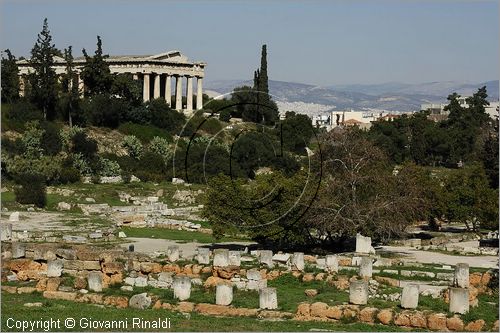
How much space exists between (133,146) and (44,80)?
339 inches

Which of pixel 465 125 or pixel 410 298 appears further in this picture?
pixel 465 125

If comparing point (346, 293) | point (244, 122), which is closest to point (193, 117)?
point (244, 122)

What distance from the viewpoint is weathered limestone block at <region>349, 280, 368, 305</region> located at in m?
31.6

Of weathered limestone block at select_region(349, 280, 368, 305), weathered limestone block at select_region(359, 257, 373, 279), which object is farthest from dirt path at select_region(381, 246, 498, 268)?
weathered limestone block at select_region(349, 280, 368, 305)

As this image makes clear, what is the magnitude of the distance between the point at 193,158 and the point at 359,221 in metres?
36.2

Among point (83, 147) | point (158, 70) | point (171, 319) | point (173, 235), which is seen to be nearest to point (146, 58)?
point (158, 70)

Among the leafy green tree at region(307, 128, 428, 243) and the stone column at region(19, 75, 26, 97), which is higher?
the stone column at region(19, 75, 26, 97)

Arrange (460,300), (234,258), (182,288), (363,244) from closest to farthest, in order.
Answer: (460,300) < (182,288) < (234,258) < (363,244)

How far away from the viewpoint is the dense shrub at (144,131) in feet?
297

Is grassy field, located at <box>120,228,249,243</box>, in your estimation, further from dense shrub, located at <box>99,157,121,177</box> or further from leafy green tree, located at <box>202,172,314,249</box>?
dense shrub, located at <box>99,157,121,177</box>

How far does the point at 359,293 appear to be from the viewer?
3159 centimetres

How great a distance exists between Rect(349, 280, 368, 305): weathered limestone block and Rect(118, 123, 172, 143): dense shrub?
59559 millimetres

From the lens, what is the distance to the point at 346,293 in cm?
3438

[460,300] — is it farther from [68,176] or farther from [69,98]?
[69,98]
